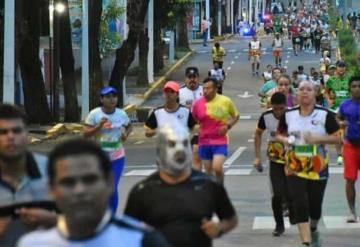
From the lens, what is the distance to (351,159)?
14.0 metres

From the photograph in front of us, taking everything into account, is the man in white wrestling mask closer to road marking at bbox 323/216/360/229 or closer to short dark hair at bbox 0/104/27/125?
short dark hair at bbox 0/104/27/125

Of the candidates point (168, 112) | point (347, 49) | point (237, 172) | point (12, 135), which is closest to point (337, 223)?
point (168, 112)

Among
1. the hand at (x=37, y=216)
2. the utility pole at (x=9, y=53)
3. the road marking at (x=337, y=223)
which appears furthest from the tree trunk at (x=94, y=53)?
the hand at (x=37, y=216)

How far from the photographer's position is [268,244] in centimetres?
1315

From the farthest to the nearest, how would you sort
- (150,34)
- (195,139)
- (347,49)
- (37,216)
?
(150,34)
(347,49)
(195,139)
(37,216)

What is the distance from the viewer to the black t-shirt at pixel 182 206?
21.5 feet

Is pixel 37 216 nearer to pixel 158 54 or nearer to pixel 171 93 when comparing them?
pixel 171 93

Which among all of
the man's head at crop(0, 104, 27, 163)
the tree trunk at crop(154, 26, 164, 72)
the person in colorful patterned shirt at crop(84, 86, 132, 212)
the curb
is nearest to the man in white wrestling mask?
the man's head at crop(0, 104, 27, 163)

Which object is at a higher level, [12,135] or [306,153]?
[12,135]

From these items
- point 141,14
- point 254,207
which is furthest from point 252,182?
point 141,14

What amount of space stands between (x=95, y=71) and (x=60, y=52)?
5.09 ft

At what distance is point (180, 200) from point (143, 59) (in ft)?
137

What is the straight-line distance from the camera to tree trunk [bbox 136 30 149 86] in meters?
47.9

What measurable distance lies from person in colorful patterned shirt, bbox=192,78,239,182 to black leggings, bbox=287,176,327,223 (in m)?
3.03
